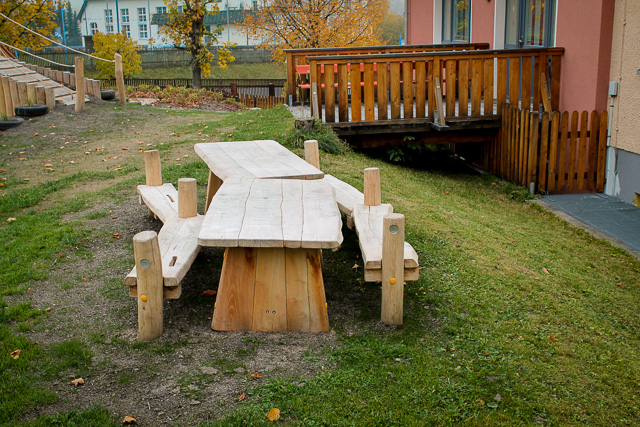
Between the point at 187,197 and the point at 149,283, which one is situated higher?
the point at 187,197

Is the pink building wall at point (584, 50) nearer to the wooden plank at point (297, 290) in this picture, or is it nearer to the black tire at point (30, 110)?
the wooden plank at point (297, 290)

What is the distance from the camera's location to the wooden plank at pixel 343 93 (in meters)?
10.3

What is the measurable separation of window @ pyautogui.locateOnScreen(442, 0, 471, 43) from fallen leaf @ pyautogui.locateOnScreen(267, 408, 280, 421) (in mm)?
13392

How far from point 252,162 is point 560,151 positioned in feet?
17.3

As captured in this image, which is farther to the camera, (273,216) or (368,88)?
(368,88)

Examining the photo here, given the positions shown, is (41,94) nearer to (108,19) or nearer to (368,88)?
(368,88)

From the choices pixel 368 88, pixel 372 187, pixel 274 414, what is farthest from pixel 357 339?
pixel 368 88

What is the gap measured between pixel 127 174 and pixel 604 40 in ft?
24.7

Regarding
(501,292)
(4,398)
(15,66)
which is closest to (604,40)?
(501,292)

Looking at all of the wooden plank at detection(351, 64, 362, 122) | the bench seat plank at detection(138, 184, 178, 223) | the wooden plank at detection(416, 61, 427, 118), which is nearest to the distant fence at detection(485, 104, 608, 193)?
the wooden plank at detection(416, 61, 427, 118)

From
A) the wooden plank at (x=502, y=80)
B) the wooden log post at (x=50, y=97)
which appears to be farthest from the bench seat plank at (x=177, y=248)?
the wooden log post at (x=50, y=97)

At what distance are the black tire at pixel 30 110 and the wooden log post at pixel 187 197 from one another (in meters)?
9.57

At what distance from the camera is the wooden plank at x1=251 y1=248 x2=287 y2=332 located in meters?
4.37

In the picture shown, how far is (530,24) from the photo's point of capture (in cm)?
1214
